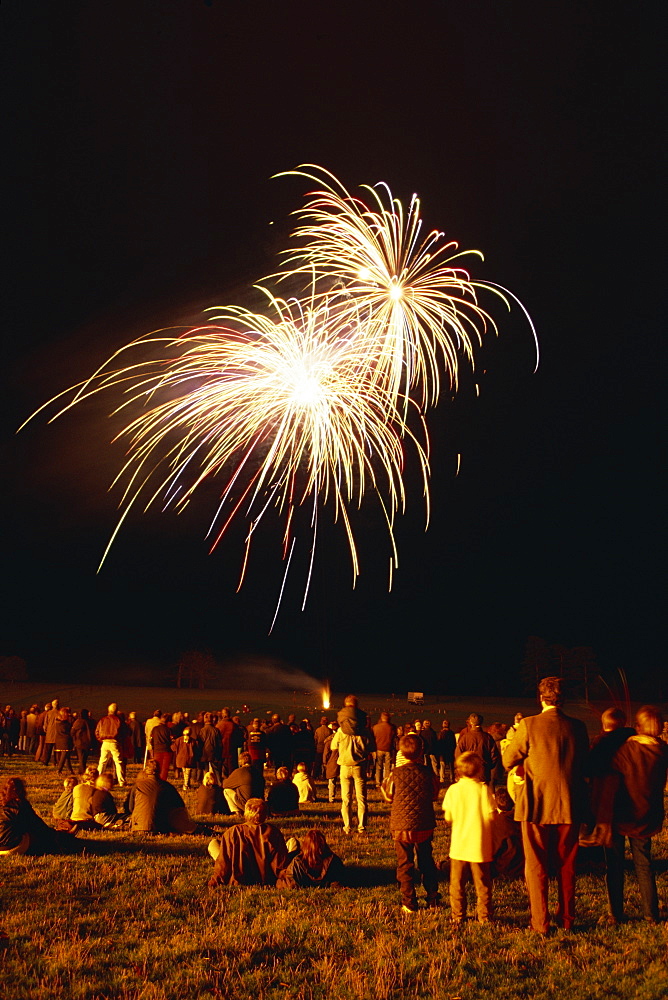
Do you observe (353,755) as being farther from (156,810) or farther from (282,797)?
(156,810)

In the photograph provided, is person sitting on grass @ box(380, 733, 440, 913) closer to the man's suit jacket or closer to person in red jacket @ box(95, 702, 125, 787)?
the man's suit jacket

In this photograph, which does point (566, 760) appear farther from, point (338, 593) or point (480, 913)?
point (338, 593)

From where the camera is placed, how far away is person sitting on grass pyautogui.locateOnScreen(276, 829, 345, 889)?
848cm

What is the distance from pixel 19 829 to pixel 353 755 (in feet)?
13.8

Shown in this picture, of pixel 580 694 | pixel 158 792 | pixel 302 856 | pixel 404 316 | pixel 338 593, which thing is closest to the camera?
pixel 302 856

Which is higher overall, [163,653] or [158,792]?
[163,653]

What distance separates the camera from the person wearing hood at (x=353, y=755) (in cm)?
1157

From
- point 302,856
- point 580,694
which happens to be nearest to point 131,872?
point 302,856

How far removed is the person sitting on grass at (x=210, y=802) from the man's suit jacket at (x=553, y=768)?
7353 millimetres

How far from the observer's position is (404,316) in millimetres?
→ 18672

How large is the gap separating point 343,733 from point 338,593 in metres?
134

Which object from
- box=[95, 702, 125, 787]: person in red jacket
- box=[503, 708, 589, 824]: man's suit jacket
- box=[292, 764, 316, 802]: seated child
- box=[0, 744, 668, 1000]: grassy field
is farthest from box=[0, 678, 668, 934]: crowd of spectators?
box=[95, 702, 125, 787]: person in red jacket

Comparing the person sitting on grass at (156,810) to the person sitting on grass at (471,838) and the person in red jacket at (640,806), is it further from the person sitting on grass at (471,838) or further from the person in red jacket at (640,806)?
the person in red jacket at (640,806)

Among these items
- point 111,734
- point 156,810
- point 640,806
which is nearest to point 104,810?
point 156,810
